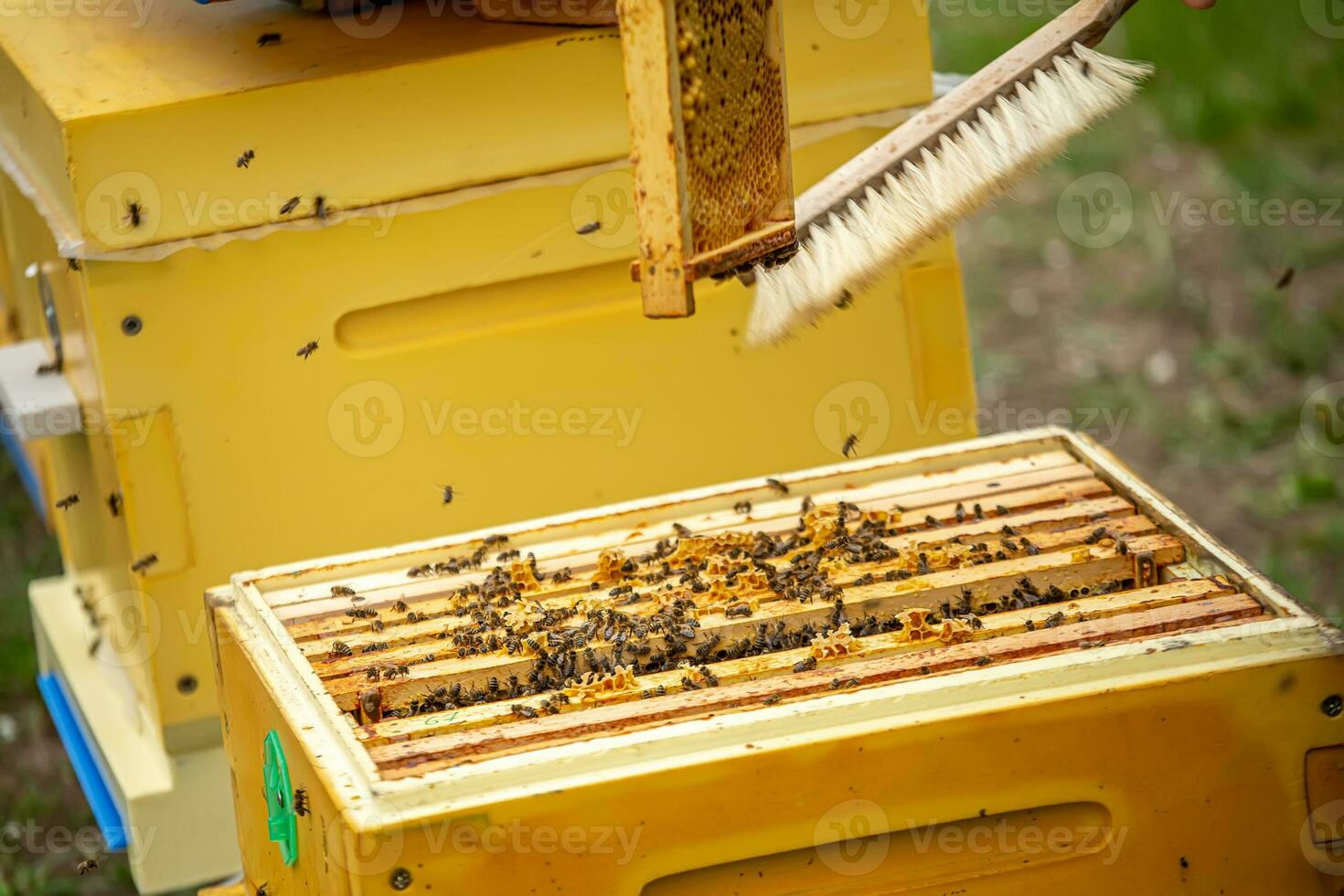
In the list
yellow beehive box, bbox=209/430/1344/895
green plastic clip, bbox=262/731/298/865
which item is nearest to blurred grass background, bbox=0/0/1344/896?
green plastic clip, bbox=262/731/298/865

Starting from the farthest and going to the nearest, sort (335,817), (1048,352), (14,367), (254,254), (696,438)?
1. (1048,352)
2. (14,367)
3. (696,438)
4. (254,254)
5. (335,817)

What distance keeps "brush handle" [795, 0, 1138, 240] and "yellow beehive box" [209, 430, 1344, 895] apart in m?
0.50

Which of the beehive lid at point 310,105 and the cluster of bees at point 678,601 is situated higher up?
the beehive lid at point 310,105

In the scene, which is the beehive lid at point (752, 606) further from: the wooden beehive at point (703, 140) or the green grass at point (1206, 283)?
the green grass at point (1206, 283)

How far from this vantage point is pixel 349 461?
2.64 meters

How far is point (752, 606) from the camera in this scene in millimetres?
2031

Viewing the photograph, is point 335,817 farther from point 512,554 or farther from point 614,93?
point 614,93

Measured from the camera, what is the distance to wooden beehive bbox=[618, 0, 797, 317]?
174 cm

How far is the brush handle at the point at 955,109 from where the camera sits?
2264 millimetres

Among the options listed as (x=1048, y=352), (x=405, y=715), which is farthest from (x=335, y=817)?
(x=1048, y=352)

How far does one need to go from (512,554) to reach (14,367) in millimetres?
1324

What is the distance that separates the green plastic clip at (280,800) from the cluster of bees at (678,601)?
13 centimetres

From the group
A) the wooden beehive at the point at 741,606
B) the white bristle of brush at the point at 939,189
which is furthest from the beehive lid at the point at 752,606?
the white bristle of brush at the point at 939,189

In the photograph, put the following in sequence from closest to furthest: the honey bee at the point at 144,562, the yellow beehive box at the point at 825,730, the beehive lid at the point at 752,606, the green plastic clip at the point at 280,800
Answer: the yellow beehive box at the point at 825,730
the beehive lid at the point at 752,606
the green plastic clip at the point at 280,800
the honey bee at the point at 144,562
